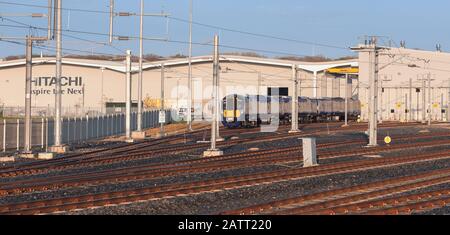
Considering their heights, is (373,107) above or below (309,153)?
above

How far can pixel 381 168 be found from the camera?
2980 cm

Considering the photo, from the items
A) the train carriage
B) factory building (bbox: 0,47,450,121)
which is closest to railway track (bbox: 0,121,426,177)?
the train carriage

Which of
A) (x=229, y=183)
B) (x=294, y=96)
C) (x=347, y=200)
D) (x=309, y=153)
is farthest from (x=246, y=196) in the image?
(x=294, y=96)

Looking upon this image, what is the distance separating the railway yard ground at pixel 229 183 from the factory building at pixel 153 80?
67357 mm

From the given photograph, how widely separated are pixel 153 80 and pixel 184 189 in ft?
303

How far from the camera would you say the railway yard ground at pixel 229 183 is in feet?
60.2

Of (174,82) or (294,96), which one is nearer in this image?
(294,96)

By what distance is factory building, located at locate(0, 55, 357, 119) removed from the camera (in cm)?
10725

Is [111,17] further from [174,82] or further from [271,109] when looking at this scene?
[174,82]

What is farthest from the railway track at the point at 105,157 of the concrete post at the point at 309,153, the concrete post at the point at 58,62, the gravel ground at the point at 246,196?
the gravel ground at the point at 246,196

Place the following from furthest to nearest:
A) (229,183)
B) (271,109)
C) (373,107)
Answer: (271,109) → (373,107) → (229,183)

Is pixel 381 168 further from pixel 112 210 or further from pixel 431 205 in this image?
pixel 112 210

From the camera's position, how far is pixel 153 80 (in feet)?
372
